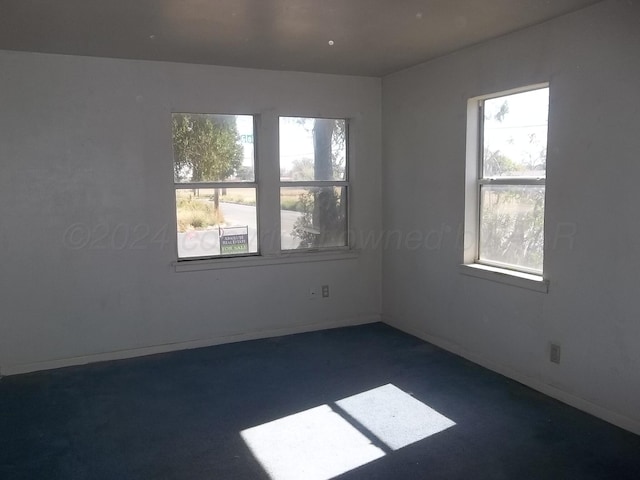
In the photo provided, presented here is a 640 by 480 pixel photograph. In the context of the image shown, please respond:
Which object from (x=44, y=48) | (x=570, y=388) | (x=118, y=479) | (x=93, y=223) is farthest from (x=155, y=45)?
(x=570, y=388)

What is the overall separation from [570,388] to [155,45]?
362 centimetres

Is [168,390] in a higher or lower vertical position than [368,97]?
lower

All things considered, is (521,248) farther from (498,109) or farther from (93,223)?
(93,223)

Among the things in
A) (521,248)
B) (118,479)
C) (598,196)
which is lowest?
(118,479)

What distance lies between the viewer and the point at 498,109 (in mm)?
3820

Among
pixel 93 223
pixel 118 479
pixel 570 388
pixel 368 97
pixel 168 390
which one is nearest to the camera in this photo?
pixel 118 479

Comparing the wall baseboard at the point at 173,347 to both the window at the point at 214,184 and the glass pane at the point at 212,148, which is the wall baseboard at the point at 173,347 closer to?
the window at the point at 214,184

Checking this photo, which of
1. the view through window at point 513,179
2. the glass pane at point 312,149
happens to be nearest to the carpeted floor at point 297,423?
the view through window at point 513,179

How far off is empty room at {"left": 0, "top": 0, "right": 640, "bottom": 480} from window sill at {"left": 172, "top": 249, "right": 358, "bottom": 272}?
0.03 m

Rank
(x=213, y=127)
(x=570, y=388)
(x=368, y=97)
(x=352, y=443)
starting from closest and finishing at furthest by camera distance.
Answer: (x=352, y=443) < (x=570, y=388) < (x=213, y=127) < (x=368, y=97)

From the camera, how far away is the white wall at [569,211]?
2.89 meters

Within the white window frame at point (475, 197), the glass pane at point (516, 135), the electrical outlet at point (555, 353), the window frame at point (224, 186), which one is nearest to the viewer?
the electrical outlet at point (555, 353)

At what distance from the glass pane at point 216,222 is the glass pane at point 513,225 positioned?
2.02 m

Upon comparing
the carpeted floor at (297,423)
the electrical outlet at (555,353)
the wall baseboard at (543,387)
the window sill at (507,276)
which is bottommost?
the carpeted floor at (297,423)
